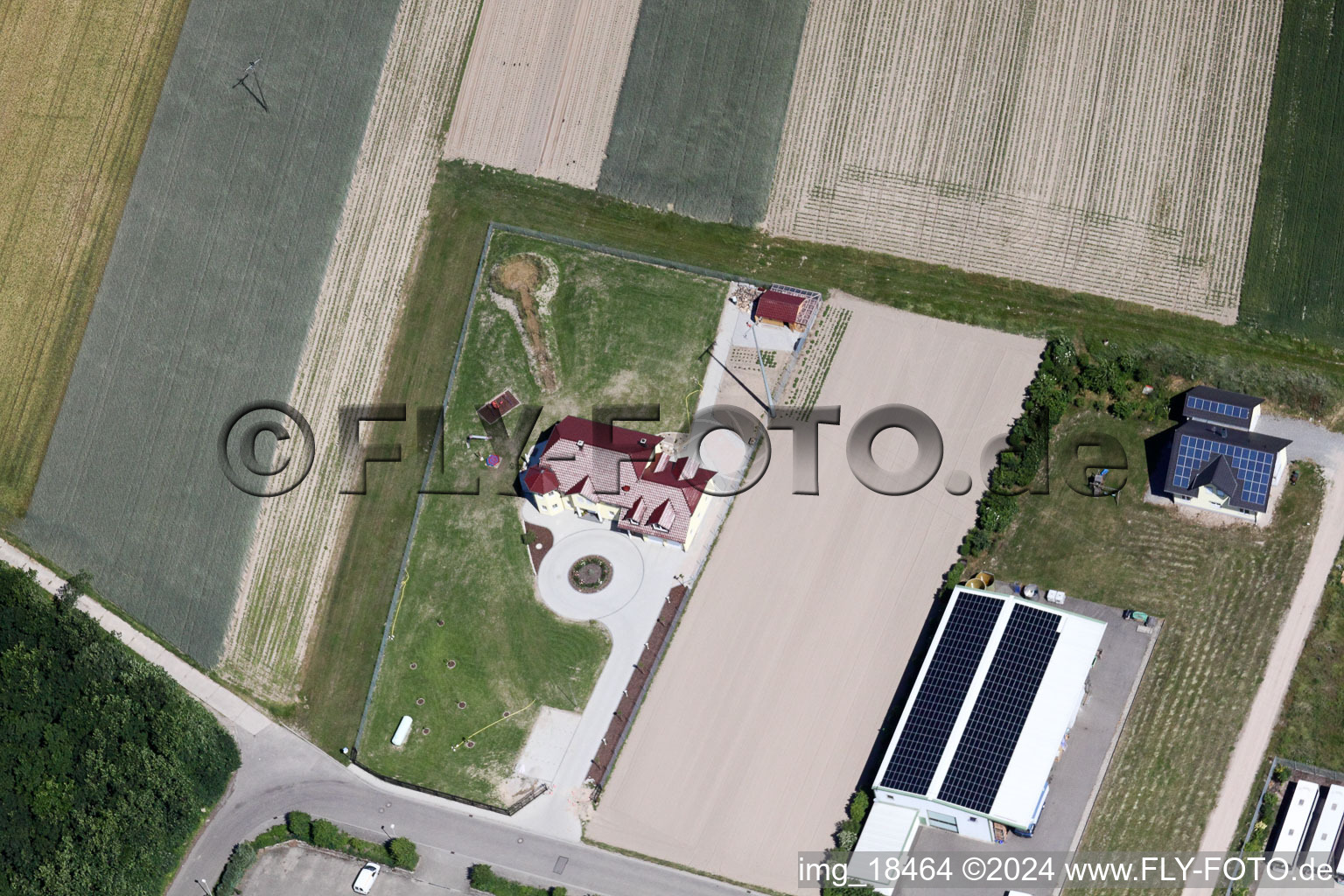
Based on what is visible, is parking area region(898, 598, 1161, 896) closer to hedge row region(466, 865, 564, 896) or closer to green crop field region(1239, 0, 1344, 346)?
hedge row region(466, 865, 564, 896)

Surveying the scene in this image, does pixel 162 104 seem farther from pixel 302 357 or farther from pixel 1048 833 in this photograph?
pixel 1048 833

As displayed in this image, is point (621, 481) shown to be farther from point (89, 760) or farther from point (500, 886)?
point (89, 760)

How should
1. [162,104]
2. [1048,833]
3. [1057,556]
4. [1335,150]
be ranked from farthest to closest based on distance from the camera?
1. [162,104]
2. [1335,150]
3. [1057,556]
4. [1048,833]

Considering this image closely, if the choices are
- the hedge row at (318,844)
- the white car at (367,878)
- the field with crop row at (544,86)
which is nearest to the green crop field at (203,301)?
the field with crop row at (544,86)

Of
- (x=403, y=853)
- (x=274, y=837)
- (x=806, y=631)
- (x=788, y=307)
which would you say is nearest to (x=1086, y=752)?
(x=806, y=631)

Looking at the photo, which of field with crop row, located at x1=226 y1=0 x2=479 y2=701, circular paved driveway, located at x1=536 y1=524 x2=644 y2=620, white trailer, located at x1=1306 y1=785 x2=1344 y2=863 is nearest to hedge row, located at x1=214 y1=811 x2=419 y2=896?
field with crop row, located at x1=226 y1=0 x2=479 y2=701

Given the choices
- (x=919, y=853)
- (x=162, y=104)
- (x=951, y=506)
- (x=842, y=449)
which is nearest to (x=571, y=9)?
(x=162, y=104)
